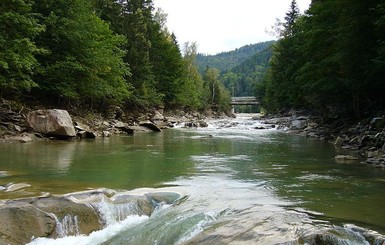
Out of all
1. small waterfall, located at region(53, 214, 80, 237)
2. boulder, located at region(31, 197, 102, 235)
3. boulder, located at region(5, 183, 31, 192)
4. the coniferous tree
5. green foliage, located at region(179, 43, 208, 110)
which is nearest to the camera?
small waterfall, located at region(53, 214, 80, 237)

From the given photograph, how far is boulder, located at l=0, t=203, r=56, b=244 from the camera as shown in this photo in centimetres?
620

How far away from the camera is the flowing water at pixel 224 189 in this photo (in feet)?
20.0

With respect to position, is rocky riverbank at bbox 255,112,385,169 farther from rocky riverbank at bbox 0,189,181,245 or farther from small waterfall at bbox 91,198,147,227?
small waterfall at bbox 91,198,147,227

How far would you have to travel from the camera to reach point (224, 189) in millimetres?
9375

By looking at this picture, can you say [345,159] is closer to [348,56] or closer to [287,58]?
[348,56]

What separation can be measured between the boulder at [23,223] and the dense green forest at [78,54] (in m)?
11.6

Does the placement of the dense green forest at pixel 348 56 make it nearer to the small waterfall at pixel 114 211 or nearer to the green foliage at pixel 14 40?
the small waterfall at pixel 114 211

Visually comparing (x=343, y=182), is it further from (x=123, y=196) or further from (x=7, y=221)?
(x=7, y=221)

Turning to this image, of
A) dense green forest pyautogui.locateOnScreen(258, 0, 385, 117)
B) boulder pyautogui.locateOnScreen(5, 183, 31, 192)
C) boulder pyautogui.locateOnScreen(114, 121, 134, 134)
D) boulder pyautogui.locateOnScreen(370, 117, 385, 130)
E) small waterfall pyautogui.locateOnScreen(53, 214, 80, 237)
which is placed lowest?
small waterfall pyautogui.locateOnScreen(53, 214, 80, 237)

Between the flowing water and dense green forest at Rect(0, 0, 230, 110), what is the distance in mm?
6183

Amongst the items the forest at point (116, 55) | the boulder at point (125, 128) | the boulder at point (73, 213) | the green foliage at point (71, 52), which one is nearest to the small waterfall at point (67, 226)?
the boulder at point (73, 213)

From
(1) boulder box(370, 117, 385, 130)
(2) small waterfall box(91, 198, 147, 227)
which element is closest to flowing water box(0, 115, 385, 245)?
(2) small waterfall box(91, 198, 147, 227)

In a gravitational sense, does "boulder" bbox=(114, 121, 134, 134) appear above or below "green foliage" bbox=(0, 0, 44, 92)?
below

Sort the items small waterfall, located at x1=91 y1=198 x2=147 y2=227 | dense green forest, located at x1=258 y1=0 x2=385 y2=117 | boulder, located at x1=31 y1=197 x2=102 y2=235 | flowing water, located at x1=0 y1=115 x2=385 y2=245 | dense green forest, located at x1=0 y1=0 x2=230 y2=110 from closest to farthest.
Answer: flowing water, located at x1=0 y1=115 x2=385 y2=245, boulder, located at x1=31 y1=197 x2=102 y2=235, small waterfall, located at x1=91 y1=198 x2=147 y2=227, dense green forest, located at x1=258 y1=0 x2=385 y2=117, dense green forest, located at x1=0 y1=0 x2=230 y2=110
